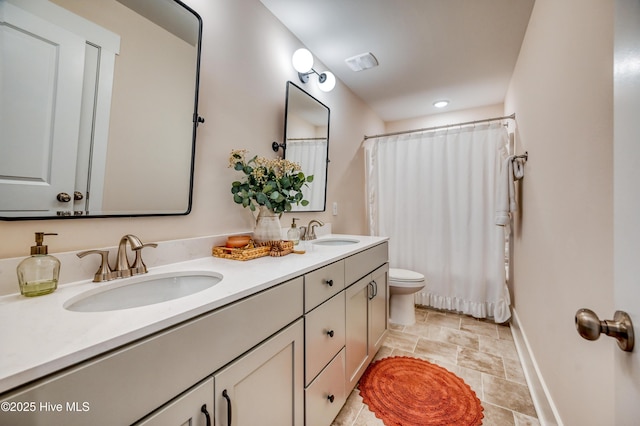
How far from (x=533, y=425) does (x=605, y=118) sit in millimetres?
1437

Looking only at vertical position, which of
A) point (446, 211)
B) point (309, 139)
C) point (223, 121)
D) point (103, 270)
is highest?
point (309, 139)

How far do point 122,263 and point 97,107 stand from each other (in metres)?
0.54

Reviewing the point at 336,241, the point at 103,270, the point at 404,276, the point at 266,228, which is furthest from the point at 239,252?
the point at 404,276

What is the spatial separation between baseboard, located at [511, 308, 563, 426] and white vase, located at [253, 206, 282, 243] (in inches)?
58.7

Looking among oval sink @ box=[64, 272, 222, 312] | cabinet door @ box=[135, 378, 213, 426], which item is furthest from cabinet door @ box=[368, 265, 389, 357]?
cabinet door @ box=[135, 378, 213, 426]

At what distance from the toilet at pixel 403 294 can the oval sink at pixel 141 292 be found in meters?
1.76

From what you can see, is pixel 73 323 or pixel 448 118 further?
pixel 448 118

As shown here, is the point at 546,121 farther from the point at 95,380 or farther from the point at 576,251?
the point at 95,380

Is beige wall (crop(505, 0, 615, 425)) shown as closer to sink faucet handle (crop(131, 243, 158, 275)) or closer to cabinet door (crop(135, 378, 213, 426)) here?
cabinet door (crop(135, 378, 213, 426))

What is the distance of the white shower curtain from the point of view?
2.41 m

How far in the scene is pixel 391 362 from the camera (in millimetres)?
1809

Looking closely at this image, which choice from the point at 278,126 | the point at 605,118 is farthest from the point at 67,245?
the point at 605,118

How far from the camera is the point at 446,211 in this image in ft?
8.58

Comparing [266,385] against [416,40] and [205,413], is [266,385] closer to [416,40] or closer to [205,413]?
[205,413]
